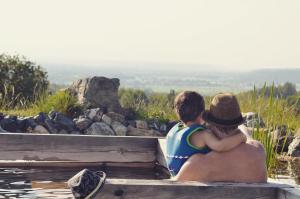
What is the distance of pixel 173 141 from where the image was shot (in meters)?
5.51

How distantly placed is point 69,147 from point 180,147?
84.4 inches

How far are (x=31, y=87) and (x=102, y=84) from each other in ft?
16.0

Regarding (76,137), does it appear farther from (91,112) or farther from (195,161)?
(91,112)

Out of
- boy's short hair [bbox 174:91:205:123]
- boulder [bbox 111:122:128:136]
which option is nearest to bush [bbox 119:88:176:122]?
boulder [bbox 111:122:128:136]

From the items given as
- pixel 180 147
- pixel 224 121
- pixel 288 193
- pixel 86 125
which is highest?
pixel 224 121

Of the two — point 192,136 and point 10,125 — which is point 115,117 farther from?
point 192,136

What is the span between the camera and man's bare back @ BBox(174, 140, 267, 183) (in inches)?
199

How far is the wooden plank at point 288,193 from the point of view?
433 centimetres

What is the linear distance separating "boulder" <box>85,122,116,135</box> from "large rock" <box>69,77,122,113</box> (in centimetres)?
138

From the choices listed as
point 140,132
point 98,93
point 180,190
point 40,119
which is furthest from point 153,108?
point 180,190

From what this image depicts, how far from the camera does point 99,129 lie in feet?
42.1

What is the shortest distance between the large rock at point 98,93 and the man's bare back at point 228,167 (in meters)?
9.28

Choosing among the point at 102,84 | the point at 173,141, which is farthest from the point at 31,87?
the point at 173,141

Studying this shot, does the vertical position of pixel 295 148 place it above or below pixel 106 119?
below
